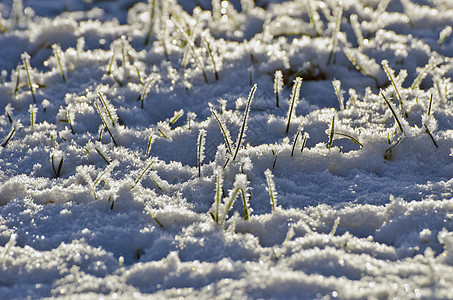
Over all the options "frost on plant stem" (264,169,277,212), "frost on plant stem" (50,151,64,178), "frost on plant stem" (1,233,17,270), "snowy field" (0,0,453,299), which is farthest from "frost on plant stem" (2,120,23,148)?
"frost on plant stem" (264,169,277,212)

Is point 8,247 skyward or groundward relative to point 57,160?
groundward

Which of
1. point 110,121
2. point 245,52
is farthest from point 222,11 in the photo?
point 110,121

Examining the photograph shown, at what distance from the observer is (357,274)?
3.77 ft

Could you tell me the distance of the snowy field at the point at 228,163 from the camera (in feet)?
3.92

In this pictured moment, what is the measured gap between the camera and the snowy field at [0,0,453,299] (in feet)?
3.92

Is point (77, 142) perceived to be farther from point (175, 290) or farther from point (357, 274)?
point (357, 274)

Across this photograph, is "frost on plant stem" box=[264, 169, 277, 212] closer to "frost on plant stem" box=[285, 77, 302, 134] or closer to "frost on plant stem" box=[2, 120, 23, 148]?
"frost on plant stem" box=[285, 77, 302, 134]

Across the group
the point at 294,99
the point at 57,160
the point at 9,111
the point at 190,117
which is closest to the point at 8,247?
the point at 57,160

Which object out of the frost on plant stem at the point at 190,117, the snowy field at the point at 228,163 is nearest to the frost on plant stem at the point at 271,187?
the snowy field at the point at 228,163

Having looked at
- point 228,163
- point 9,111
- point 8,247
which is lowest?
point 8,247

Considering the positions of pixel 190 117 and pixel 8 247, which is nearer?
pixel 8 247

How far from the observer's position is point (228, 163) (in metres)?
1.71

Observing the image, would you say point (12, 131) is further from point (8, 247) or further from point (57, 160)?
point (8, 247)

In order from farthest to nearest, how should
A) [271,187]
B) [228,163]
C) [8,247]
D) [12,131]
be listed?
1. [12,131]
2. [228,163]
3. [271,187]
4. [8,247]
